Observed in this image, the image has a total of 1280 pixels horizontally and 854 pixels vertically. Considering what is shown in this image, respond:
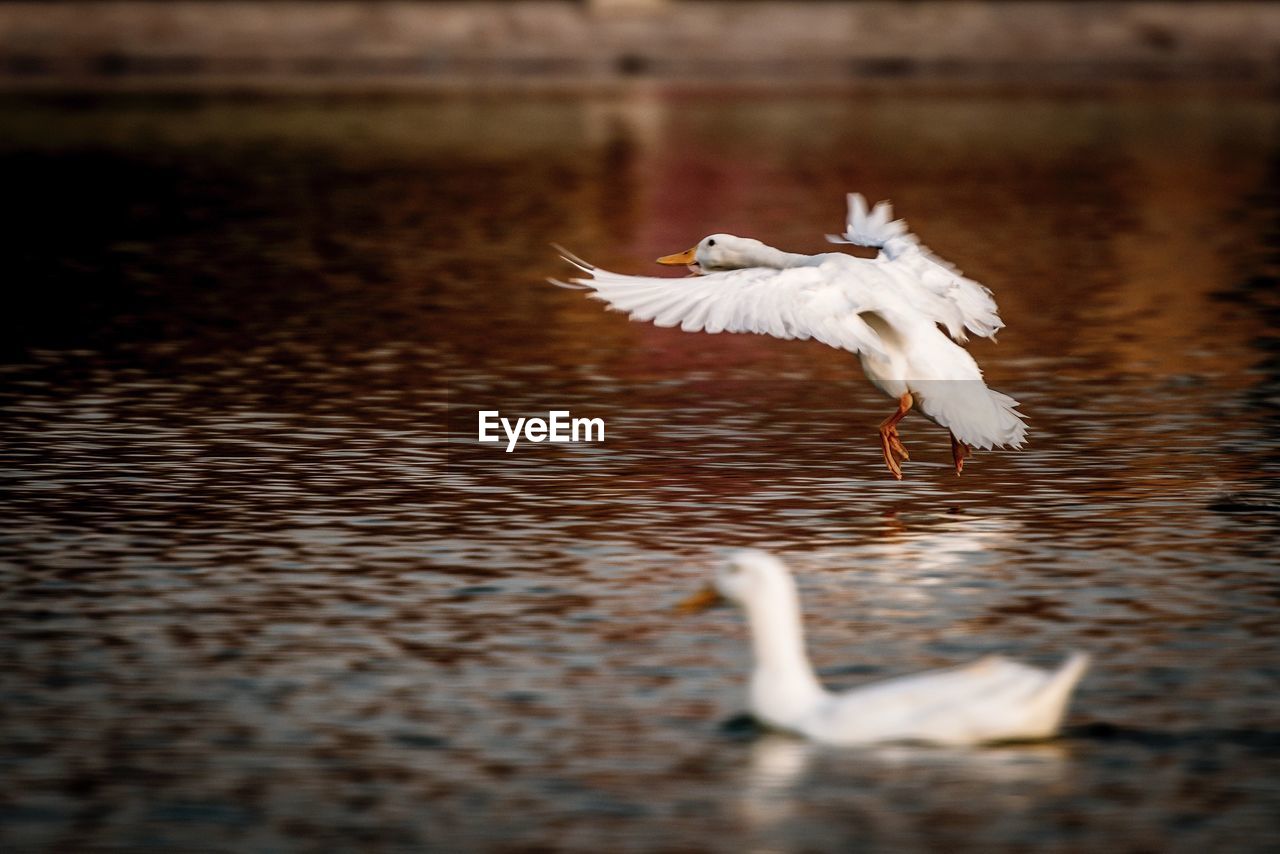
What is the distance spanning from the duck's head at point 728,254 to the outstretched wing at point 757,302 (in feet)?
3.62

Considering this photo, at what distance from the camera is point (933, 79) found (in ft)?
131

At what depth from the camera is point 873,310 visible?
1197 centimetres

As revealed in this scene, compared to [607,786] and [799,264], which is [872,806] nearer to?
[607,786]

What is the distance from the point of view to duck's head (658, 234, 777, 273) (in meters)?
13.0

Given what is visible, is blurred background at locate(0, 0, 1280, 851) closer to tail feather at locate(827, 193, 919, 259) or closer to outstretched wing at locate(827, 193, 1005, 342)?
outstretched wing at locate(827, 193, 1005, 342)

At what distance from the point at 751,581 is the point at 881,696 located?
50 centimetres

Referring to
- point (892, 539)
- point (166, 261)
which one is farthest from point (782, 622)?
point (166, 261)

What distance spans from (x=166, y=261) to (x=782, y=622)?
44.0ft

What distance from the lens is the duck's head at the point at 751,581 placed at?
28.0ft

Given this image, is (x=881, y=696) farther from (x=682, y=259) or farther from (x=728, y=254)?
(x=682, y=259)

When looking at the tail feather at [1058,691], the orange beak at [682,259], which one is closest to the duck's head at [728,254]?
the orange beak at [682,259]

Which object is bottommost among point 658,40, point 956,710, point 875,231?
point 956,710

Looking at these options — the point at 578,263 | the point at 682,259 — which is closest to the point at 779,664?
the point at 578,263

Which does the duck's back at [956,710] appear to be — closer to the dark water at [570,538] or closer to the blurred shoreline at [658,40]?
the dark water at [570,538]
